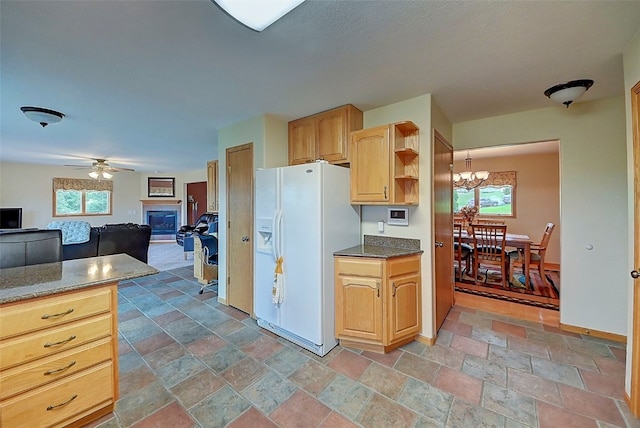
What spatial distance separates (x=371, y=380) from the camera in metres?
1.98

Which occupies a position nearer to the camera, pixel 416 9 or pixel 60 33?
pixel 416 9

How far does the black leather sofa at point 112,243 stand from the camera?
4.51 m

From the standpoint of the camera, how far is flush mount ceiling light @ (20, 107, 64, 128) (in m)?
2.72

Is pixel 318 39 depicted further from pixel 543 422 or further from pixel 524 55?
pixel 543 422

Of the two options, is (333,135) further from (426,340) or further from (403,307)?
(426,340)

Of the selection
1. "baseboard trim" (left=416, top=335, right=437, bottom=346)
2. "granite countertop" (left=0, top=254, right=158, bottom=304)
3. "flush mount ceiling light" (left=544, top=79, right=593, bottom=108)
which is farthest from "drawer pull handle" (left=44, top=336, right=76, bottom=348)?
"flush mount ceiling light" (left=544, top=79, right=593, bottom=108)

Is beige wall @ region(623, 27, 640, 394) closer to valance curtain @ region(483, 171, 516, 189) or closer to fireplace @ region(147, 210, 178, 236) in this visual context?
valance curtain @ region(483, 171, 516, 189)

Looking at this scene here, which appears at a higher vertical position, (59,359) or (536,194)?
(536,194)

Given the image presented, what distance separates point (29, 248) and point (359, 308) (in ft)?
8.47

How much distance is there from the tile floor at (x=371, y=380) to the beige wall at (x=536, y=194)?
375 cm

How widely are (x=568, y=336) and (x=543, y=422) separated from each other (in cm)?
150

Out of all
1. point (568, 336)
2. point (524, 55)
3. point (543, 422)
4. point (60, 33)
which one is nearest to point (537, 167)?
point (568, 336)

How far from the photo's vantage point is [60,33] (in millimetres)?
1556

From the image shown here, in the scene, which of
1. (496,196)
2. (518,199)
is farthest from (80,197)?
(518,199)
